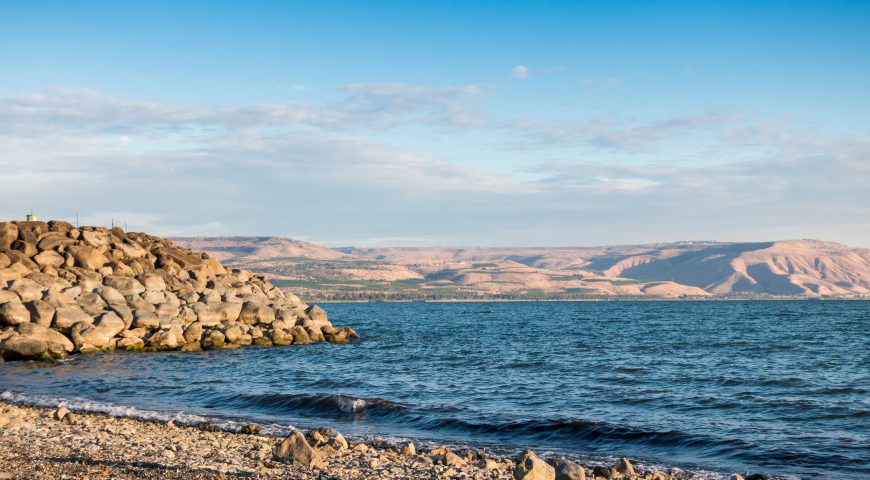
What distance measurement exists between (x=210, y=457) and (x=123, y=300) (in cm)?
3380

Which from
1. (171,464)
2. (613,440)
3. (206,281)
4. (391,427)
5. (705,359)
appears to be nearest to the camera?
(171,464)

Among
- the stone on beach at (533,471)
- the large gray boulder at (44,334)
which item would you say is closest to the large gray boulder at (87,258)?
the large gray boulder at (44,334)

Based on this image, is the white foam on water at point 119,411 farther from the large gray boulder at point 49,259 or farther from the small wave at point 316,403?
the large gray boulder at point 49,259

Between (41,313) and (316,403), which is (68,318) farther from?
(316,403)

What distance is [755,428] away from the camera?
22.1 meters

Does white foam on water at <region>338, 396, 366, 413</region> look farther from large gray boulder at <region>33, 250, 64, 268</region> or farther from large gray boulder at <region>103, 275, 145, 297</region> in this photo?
large gray boulder at <region>33, 250, 64, 268</region>

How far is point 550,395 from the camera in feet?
94.1

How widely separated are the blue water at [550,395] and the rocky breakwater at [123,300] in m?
2.35

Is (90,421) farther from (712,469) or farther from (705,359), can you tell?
(705,359)

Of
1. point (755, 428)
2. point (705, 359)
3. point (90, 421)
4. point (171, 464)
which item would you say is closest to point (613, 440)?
point (755, 428)

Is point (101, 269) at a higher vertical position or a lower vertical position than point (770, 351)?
higher

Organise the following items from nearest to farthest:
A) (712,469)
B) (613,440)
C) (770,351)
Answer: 1. (712,469)
2. (613,440)
3. (770,351)

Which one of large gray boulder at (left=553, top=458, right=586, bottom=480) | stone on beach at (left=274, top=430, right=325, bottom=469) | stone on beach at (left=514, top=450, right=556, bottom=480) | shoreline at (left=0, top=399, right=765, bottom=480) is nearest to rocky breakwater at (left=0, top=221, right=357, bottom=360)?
shoreline at (left=0, top=399, right=765, bottom=480)

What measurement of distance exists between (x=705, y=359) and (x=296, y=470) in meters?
33.1
